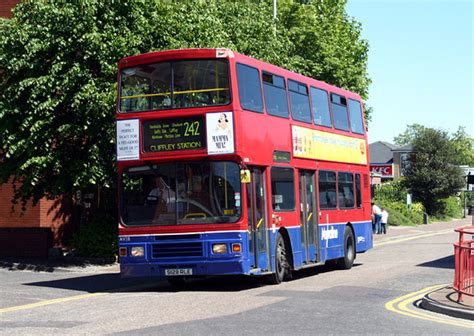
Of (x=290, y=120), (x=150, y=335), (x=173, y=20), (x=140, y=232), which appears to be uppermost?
(x=173, y=20)

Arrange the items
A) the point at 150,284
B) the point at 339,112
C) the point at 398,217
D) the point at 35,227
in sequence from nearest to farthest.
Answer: the point at 150,284 → the point at 339,112 → the point at 35,227 → the point at 398,217

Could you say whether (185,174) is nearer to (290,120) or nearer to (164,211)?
(164,211)

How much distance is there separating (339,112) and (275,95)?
4681mm

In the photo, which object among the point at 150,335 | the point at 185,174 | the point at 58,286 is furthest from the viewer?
the point at 58,286

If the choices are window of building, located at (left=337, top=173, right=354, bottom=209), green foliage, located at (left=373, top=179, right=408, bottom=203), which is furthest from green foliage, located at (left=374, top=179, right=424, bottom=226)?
window of building, located at (left=337, top=173, right=354, bottom=209)

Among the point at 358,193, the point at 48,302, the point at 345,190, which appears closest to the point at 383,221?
the point at 358,193

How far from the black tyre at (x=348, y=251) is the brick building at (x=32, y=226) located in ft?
34.8

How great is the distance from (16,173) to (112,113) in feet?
11.5

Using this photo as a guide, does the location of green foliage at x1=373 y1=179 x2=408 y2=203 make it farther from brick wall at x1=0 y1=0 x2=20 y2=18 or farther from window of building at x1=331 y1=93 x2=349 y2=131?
window of building at x1=331 y1=93 x2=349 y2=131

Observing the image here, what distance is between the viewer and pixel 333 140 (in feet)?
75.2

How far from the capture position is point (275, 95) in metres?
19.4

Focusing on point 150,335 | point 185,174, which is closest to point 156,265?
point 185,174

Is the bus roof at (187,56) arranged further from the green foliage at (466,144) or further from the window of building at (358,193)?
the green foliage at (466,144)

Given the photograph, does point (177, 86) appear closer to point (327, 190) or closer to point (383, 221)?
point (327, 190)
